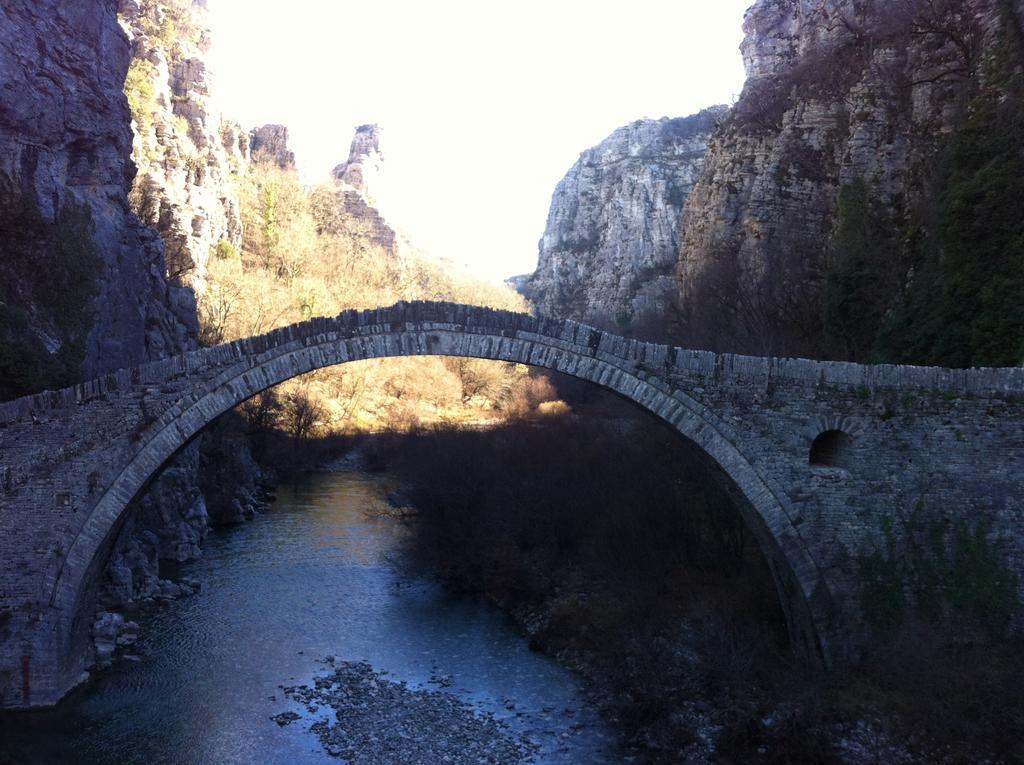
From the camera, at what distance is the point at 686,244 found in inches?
1251

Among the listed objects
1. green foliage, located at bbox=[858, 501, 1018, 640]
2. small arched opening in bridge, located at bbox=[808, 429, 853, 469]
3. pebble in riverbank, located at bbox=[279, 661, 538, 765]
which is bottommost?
pebble in riverbank, located at bbox=[279, 661, 538, 765]

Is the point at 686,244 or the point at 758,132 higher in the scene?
the point at 758,132

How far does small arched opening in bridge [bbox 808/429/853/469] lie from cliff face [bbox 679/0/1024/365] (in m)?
3.44

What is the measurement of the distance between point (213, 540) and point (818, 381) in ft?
50.3

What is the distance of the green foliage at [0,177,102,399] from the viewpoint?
1317cm

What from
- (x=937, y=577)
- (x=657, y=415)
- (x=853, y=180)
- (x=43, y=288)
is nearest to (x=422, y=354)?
(x=657, y=415)

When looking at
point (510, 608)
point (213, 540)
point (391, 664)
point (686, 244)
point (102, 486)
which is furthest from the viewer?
point (686, 244)

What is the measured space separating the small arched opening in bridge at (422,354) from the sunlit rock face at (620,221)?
37.1m

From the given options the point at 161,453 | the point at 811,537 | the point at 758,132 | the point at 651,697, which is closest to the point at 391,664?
the point at 651,697

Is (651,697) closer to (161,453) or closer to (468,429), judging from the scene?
(161,453)

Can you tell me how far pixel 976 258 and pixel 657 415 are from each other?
22.2ft

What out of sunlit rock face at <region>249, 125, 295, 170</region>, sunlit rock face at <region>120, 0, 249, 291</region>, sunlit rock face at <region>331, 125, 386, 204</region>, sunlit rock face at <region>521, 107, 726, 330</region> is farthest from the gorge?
sunlit rock face at <region>331, 125, 386, 204</region>

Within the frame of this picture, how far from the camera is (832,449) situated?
1095cm

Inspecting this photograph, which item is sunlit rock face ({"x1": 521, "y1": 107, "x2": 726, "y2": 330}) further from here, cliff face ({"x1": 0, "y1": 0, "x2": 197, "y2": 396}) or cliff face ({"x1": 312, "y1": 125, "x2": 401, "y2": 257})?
cliff face ({"x1": 0, "y1": 0, "x2": 197, "y2": 396})
